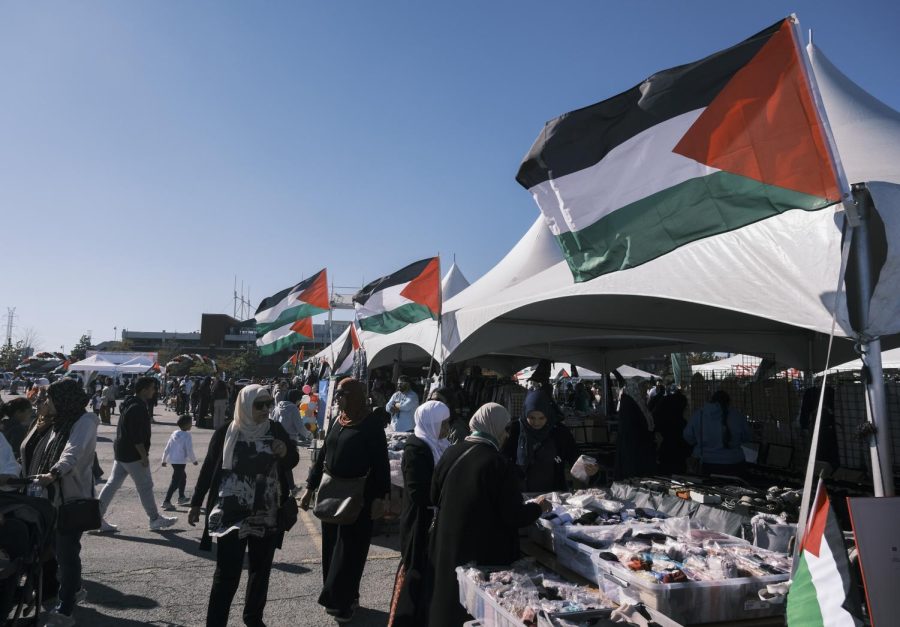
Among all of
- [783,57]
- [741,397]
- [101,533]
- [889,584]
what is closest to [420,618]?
[889,584]

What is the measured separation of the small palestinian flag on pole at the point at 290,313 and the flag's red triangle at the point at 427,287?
4.82m

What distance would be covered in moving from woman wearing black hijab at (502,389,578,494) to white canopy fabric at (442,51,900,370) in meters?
1.15

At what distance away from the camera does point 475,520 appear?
3.40 m

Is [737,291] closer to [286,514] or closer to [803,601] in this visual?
[803,601]

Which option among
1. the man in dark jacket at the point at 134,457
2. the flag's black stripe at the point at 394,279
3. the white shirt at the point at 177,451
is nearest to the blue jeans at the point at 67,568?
the man in dark jacket at the point at 134,457

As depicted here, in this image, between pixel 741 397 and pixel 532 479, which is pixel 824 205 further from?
pixel 741 397

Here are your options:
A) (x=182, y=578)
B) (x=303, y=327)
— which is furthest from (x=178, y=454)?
(x=303, y=327)

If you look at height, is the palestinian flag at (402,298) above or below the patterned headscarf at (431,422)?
above

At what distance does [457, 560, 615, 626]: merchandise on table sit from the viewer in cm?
261

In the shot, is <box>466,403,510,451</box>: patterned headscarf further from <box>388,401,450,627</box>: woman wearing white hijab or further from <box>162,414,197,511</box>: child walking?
<box>162,414,197,511</box>: child walking

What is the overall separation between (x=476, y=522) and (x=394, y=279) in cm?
644

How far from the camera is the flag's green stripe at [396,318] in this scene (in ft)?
29.8

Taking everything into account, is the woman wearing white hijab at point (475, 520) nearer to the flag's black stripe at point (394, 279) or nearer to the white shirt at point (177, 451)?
the flag's black stripe at point (394, 279)

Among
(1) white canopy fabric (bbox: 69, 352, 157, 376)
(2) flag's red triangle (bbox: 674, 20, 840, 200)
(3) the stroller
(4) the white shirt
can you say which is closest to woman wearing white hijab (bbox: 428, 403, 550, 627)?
(2) flag's red triangle (bbox: 674, 20, 840, 200)
